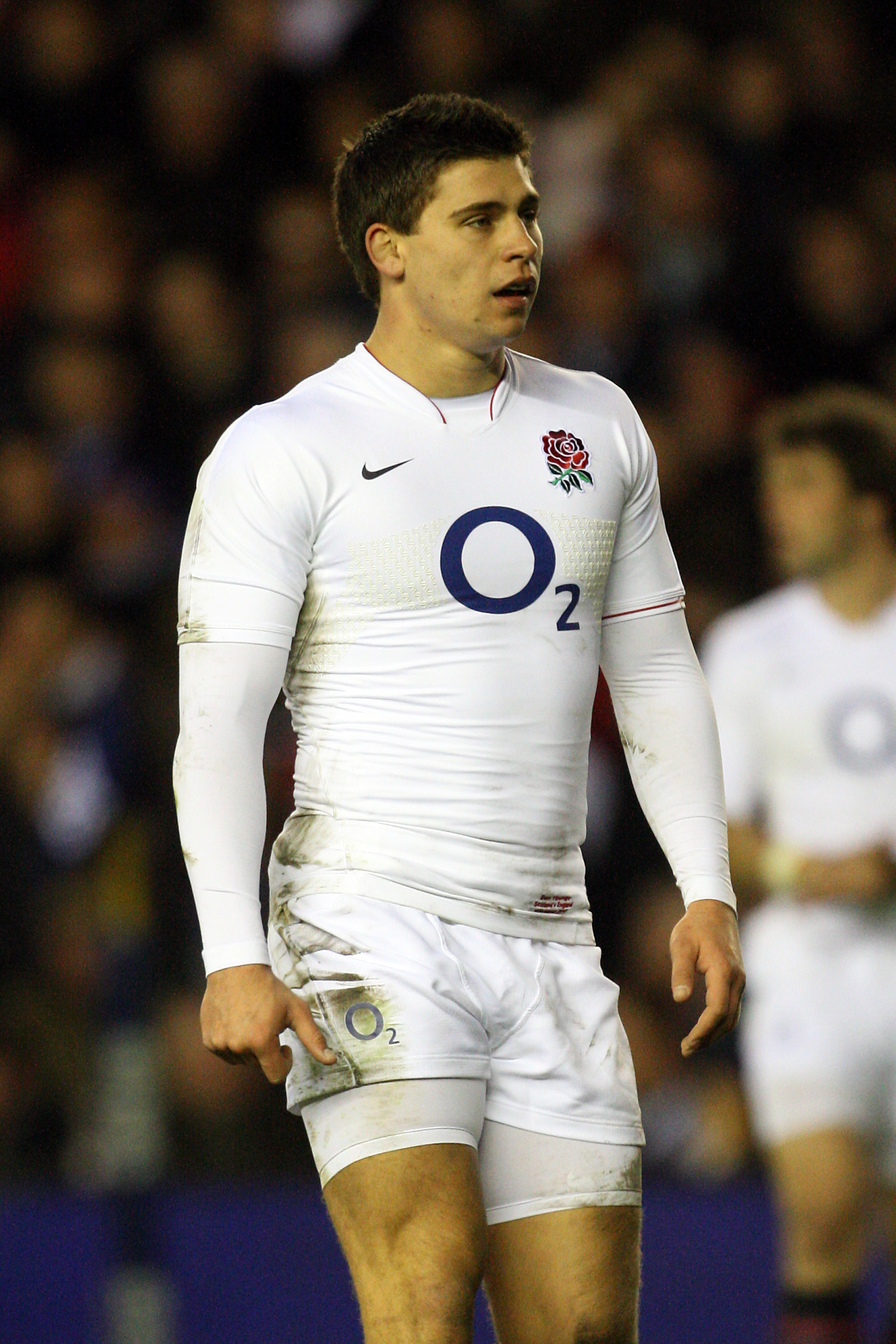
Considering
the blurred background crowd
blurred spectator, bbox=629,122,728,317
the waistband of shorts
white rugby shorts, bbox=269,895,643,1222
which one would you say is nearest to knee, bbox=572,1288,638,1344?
white rugby shorts, bbox=269,895,643,1222

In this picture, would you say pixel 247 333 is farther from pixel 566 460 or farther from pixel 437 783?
pixel 437 783

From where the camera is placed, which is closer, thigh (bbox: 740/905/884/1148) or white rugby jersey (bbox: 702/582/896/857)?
thigh (bbox: 740/905/884/1148)

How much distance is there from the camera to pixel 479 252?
2.61 m

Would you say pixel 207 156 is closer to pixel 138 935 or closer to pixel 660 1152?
pixel 138 935

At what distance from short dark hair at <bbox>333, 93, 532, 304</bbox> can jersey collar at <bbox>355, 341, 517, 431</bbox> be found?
153mm

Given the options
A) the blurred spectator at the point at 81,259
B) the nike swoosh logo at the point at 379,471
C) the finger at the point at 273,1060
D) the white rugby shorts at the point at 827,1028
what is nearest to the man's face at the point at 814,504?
the white rugby shorts at the point at 827,1028

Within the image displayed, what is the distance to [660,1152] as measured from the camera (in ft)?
18.8

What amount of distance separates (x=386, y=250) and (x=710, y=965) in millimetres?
1064

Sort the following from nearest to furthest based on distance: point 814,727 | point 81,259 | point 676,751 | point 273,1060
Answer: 1. point 273,1060
2. point 676,751
3. point 814,727
4. point 81,259

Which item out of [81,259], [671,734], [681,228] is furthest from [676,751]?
[81,259]

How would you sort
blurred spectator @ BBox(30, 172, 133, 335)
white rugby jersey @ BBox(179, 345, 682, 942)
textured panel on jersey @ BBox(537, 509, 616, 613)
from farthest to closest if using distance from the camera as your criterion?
blurred spectator @ BBox(30, 172, 133, 335) → textured panel on jersey @ BBox(537, 509, 616, 613) → white rugby jersey @ BBox(179, 345, 682, 942)

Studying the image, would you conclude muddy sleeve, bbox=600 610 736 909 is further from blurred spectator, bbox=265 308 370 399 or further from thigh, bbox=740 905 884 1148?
blurred spectator, bbox=265 308 370 399

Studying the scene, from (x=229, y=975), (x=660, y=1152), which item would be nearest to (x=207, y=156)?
(x=660, y=1152)

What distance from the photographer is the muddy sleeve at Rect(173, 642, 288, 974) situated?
242 cm
